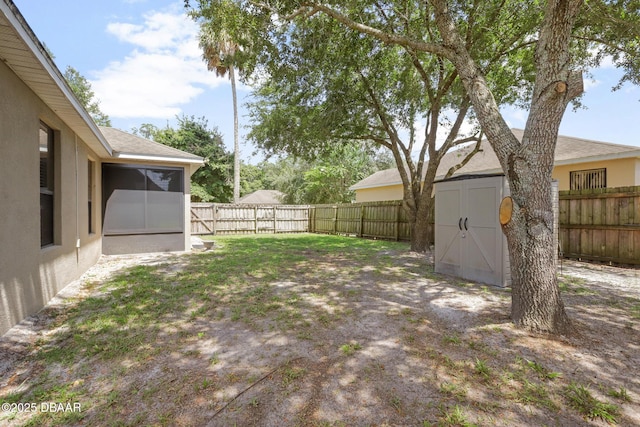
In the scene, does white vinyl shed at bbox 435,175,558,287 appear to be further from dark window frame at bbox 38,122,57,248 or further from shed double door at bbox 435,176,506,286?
dark window frame at bbox 38,122,57,248

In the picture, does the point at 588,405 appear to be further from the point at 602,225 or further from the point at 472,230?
the point at 602,225

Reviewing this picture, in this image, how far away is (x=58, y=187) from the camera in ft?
16.5

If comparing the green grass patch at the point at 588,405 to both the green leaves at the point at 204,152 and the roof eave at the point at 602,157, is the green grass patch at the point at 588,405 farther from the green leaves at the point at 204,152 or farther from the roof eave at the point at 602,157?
the green leaves at the point at 204,152

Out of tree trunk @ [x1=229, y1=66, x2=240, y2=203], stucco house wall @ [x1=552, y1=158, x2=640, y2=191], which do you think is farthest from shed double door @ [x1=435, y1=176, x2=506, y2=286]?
tree trunk @ [x1=229, y1=66, x2=240, y2=203]

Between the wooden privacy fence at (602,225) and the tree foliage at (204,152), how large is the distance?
22.7 m

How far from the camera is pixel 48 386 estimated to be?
7.99 ft

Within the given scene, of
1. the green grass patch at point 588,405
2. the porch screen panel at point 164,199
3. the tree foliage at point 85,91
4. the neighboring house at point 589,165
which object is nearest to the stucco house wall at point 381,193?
the neighboring house at point 589,165

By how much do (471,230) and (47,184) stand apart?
7076mm

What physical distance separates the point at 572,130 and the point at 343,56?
1052 centimetres

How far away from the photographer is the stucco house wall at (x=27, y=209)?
329 centimetres

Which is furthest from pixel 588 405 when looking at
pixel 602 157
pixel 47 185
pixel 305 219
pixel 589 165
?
pixel 305 219

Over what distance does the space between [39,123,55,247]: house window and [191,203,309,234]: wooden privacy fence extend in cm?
1106

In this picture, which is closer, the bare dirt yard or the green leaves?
the bare dirt yard

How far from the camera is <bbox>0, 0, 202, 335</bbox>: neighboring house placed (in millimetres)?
3301
